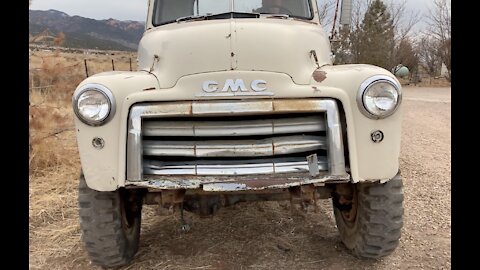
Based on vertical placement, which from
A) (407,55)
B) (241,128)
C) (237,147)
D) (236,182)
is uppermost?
(407,55)

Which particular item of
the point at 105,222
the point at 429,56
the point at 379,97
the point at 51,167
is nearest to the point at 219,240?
Answer: the point at 105,222

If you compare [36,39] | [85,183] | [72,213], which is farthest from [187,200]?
[36,39]

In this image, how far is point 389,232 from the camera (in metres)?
3.42

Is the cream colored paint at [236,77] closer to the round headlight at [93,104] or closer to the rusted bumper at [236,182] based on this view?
the round headlight at [93,104]

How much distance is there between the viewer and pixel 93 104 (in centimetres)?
306

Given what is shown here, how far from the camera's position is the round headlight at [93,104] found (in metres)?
3.03

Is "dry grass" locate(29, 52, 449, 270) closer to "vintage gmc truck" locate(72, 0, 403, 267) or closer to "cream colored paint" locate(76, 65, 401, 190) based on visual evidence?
"vintage gmc truck" locate(72, 0, 403, 267)

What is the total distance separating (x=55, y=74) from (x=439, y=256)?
22.8 feet

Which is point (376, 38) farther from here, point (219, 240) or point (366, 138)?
point (366, 138)

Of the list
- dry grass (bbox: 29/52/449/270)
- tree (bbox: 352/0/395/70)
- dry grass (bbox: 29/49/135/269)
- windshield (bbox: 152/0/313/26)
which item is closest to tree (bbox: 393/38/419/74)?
tree (bbox: 352/0/395/70)

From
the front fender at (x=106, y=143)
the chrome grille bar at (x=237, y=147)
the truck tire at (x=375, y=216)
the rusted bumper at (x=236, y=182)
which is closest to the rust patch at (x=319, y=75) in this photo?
the chrome grille bar at (x=237, y=147)

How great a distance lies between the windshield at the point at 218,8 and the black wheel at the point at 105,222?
1.63m

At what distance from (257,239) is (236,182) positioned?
1.42 meters

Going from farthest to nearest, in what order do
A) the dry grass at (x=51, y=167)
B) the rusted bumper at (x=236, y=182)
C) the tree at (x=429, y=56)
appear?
the tree at (x=429, y=56), the dry grass at (x=51, y=167), the rusted bumper at (x=236, y=182)
